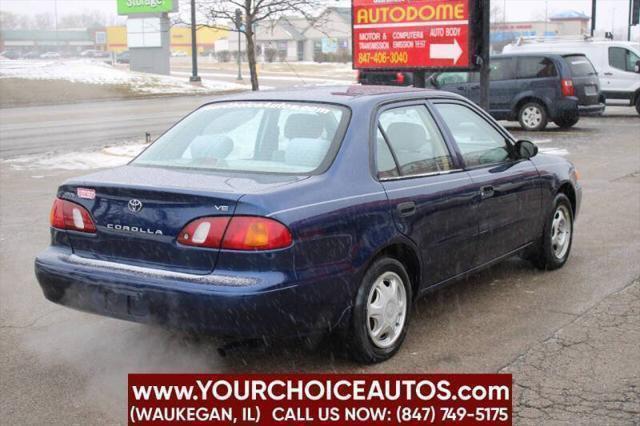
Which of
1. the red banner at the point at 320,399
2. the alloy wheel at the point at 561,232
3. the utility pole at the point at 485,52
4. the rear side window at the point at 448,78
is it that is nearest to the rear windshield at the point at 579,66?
the rear side window at the point at 448,78

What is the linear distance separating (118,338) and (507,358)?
2358 mm

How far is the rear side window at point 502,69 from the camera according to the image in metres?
20.8

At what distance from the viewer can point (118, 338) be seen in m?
5.51

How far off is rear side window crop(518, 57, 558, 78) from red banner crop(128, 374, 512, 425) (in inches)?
658

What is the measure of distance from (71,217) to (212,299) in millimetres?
1150

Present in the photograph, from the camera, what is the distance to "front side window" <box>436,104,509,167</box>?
19.6 ft

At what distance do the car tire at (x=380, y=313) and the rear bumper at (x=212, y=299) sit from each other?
14 cm

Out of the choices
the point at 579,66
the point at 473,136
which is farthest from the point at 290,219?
the point at 579,66

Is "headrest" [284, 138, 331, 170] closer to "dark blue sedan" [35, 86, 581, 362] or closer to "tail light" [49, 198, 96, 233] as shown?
"dark blue sedan" [35, 86, 581, 362]

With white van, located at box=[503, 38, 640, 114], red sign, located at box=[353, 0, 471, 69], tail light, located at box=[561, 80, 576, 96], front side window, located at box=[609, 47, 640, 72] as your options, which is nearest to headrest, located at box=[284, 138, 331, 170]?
red sign, located at box=[353, 0, 471, 69]

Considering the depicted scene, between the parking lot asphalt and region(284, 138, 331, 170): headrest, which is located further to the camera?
region(284, 138, 331, 170): headrest

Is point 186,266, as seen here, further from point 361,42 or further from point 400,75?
point 400,75

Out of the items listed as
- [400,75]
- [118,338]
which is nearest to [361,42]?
[400,75]

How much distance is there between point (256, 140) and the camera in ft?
17.3
